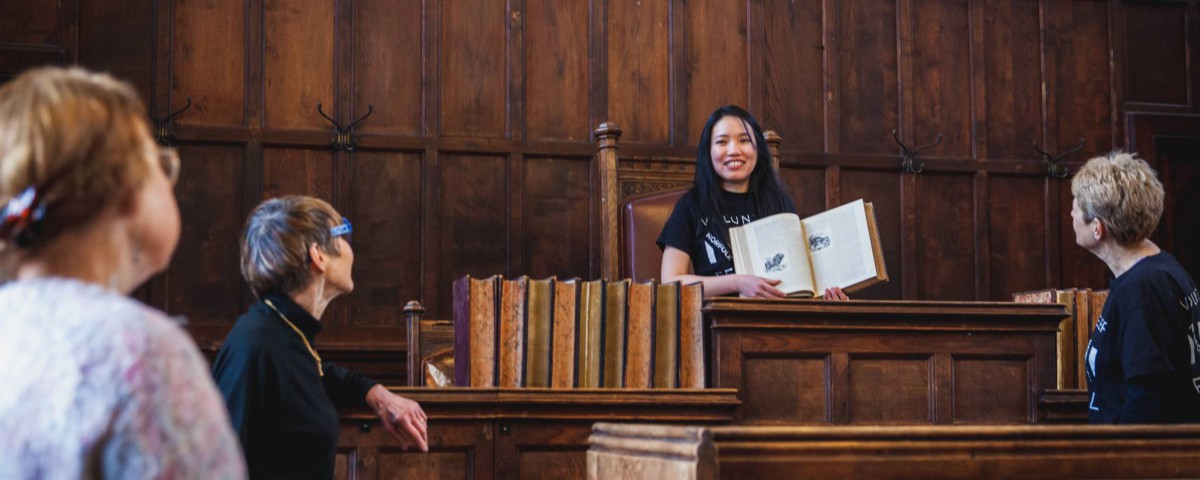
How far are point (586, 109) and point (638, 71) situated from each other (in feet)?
0.92

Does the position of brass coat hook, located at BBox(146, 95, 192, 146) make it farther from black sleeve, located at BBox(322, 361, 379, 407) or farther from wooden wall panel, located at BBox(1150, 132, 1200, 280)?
wooden wall panel, located at BBox(1150, 132, 1200, 280)

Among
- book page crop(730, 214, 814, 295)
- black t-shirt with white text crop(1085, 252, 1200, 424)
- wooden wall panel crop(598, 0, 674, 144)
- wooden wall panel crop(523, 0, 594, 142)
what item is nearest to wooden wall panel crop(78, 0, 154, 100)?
wooden wall panel crop(523, 0, 594, 142)


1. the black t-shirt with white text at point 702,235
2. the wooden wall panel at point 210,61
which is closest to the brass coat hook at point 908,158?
the black t-shirt with white text at point 702,235

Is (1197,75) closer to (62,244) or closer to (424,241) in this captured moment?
(424,241)

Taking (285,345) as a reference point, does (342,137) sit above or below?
above

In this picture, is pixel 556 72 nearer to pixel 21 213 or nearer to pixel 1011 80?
pixel 1011 80

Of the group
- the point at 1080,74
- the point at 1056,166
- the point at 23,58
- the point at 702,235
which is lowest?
the point at 702,235

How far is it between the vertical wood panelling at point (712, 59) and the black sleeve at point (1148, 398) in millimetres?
3040

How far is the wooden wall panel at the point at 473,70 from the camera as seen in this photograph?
207 inches

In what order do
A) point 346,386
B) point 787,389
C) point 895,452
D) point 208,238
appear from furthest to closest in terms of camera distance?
point 208,238 < point 787,389 < point 346,386 < point 895,452

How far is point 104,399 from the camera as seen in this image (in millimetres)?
920

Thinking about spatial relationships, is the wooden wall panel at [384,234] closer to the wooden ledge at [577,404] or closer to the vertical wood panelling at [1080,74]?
the wooden ledge at [577,404]

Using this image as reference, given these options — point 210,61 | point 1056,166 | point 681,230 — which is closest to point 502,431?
point 681,230

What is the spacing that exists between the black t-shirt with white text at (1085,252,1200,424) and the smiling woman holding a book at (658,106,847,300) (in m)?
1.11
